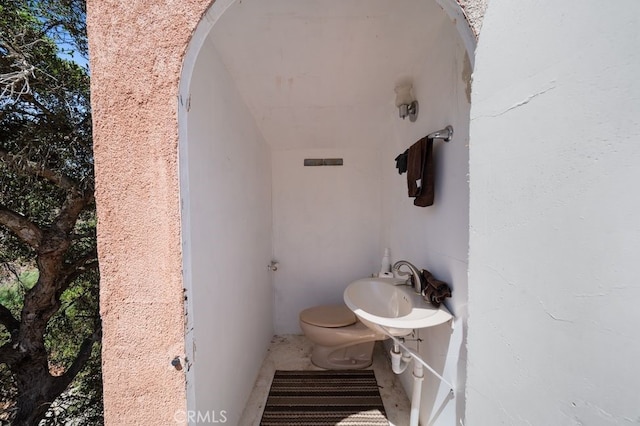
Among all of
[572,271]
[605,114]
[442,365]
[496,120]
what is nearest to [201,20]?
[496,120]

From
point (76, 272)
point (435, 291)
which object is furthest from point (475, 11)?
point (76, 272)

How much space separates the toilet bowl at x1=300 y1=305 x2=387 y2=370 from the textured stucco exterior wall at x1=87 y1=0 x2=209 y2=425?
4.26ft

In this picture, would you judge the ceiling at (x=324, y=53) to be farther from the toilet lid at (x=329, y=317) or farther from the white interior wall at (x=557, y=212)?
the toilet lid at (x=329, y=317)

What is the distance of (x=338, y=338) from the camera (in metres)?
1.99

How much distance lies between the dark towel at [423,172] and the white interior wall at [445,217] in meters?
0.04

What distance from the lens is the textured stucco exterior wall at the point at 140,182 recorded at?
833mm

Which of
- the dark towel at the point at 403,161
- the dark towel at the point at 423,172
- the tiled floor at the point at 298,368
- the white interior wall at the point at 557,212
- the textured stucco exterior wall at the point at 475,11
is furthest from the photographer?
the tiled floor at the point at 298,368

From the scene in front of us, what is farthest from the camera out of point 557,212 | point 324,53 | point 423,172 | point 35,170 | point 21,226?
point 21,226

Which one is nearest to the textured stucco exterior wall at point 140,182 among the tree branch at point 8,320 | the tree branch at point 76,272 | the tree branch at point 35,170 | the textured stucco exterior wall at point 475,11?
the textured stucco exterior wall at point 475,11

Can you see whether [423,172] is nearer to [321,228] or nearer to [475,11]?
[475,11]

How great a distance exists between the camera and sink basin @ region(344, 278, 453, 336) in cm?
118

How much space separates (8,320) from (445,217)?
4043mm

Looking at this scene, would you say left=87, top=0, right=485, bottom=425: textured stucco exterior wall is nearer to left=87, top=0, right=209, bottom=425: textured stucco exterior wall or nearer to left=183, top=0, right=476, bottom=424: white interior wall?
left=87, top=0, right=209, bottom=425: textured stucco exterior wall

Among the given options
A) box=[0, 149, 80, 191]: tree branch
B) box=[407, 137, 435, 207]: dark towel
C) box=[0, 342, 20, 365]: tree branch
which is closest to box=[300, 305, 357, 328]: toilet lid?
box=[407, 137, 435, 207]: dark towel
